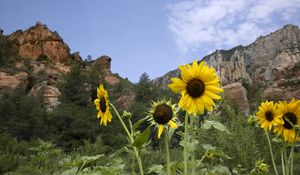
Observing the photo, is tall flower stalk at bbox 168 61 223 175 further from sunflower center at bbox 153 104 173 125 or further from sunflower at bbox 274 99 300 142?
sunflower at bbox 274 99 300 142

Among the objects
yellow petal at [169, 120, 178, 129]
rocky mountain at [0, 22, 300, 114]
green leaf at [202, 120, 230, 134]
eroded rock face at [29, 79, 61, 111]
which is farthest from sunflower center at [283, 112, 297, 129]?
eroded rock face at [29, 79, 61, 111]

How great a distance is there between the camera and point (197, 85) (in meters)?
2.04

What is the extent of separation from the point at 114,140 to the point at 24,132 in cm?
687

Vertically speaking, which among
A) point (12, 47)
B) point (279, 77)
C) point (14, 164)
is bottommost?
point (14, 164)

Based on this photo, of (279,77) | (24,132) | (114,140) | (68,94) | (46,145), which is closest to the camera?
(46,145)

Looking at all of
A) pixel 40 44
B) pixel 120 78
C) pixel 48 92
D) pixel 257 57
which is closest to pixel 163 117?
pixel 48 92

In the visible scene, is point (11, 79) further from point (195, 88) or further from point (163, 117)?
point (195, 88)

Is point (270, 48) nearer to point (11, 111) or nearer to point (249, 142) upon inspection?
point (11, 111)

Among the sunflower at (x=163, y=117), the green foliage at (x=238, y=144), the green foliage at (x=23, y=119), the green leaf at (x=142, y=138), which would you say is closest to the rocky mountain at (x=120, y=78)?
the green foliage at (x=23, y=119)

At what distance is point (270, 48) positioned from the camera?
87875 millimetres

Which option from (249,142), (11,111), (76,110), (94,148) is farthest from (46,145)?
(11,111)

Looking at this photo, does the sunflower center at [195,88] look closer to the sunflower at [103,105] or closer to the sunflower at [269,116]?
the sunflower at [103,105]

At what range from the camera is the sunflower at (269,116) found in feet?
8.69

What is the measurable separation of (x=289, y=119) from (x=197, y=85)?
0.99 metres
